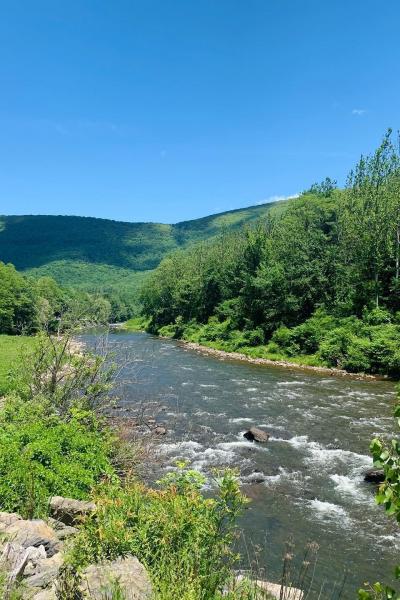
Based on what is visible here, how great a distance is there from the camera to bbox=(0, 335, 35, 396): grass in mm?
21030

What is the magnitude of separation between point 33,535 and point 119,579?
8.10 ft

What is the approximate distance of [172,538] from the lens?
7855mm

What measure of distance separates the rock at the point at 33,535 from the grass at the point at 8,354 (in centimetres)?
1161

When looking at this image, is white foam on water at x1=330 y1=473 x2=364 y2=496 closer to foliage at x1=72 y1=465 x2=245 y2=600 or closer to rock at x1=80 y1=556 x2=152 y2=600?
foliage at x1=72 y1=465 x2=245 y2=600

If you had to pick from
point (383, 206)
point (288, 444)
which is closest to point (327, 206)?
point (383, 206)

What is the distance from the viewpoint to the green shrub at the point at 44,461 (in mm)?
10477

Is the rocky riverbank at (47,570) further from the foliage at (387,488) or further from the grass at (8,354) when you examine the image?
the grass at (8,354)

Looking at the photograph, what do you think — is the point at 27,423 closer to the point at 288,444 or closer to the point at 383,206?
the point at 288,444

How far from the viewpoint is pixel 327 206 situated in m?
78.4

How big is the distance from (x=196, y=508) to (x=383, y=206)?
5139 centimetres

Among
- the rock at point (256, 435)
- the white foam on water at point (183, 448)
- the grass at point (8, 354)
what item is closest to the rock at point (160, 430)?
the white foam on water at point (183, 448)

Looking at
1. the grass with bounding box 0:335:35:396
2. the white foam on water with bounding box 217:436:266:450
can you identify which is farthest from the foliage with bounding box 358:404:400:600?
the white foam on water with bounding box 217:436:266:450

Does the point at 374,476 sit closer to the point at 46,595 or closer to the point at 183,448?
the point at 183,448

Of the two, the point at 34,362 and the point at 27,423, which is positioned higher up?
the point at 34,362
